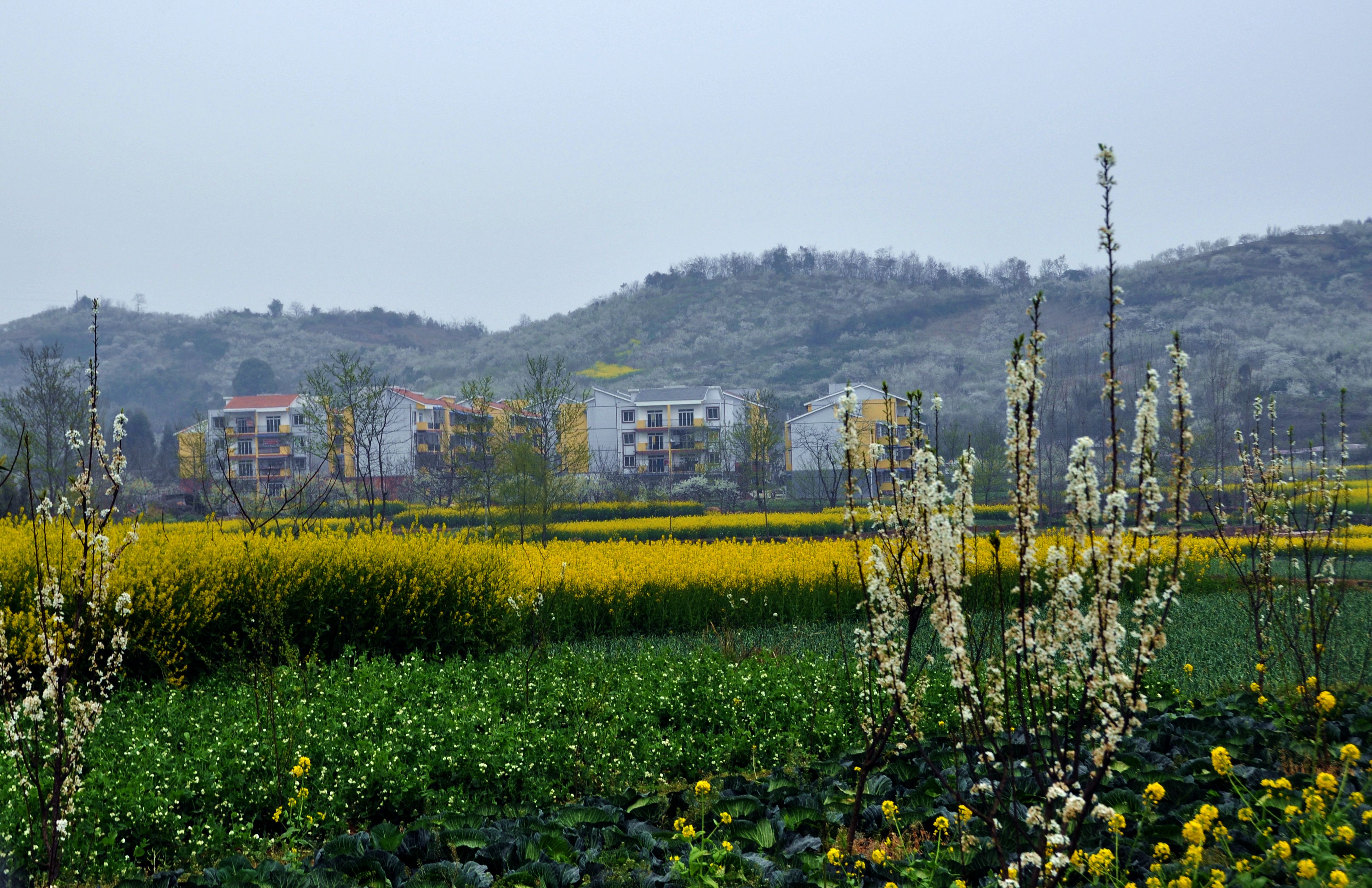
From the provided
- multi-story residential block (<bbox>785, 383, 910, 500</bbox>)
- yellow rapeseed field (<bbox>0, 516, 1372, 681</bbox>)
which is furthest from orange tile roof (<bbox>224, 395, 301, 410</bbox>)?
yellow rapeseed field (<bbox>0, 516, 1372, 681</bbox>)

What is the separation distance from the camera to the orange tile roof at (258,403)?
66.8m

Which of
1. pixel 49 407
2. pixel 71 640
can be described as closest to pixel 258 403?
pixel 49 407

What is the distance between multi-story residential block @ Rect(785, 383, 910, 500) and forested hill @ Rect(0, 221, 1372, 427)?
1338 cm

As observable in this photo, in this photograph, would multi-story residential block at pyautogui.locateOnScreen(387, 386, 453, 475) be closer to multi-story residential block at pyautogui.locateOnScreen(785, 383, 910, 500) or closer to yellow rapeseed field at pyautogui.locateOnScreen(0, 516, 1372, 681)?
multi-story residential block at pyautogui.locateOnScreen(785, 383, 910, 500)

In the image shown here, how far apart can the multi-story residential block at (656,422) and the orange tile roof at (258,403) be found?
25132mm

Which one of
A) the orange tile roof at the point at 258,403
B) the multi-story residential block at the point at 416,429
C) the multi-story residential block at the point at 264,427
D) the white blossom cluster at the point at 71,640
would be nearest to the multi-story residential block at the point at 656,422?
the multi-story residential block at the point at 416,429

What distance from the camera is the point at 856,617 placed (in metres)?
9.41

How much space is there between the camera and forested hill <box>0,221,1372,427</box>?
7306 cm

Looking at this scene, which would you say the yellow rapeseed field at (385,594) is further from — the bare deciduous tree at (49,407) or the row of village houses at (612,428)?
the row of village houses at (612,428)

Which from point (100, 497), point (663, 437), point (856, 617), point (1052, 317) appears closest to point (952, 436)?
point (856, 617)

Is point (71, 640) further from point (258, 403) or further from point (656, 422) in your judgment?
point (258, 403)

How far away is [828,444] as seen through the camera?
33812mm

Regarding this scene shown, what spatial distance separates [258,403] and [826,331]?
63.5m

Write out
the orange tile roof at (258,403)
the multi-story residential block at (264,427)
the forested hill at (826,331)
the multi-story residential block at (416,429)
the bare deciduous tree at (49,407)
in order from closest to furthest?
the bare deciduous tree at (49,407) < the multi-story residential block at (416,429) < the multi-story residential block at (264,427) < the orange tile roof at (258,403) < the forested hill at (826,331)
